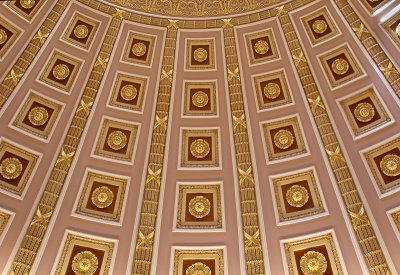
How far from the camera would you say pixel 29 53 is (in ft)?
46.1

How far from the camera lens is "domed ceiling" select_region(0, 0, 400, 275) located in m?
13.1

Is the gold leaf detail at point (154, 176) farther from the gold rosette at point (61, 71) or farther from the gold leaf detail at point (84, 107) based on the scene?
the gold rosette at point (61, 71)

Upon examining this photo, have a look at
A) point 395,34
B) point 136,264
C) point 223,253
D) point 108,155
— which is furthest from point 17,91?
point 395,34

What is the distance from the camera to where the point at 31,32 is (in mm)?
14156

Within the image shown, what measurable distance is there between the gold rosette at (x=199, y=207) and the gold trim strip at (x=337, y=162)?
3.46m

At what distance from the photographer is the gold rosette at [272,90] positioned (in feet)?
49.6

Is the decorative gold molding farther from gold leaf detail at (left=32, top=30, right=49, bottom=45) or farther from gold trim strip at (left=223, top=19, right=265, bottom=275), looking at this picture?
gold leaf detail at (left=32, top=30, right=49, bottom=45)

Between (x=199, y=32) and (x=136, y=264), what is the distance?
271 inches

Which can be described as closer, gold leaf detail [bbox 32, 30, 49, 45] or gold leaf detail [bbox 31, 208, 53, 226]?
gold leaf detail [bbox 31, 208, 53, 226]

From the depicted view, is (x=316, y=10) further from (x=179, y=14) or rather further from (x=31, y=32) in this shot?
(x=31, y=32)

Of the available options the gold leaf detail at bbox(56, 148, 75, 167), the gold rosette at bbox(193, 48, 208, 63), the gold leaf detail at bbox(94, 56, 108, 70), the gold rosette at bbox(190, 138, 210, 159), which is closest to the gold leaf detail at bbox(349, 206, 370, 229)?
the gold rosette at bbox(190, 138, 210, 159)

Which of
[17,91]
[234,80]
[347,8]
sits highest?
[347,8]

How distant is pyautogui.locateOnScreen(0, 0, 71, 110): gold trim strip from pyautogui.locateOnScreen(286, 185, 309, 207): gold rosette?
25.3 feet

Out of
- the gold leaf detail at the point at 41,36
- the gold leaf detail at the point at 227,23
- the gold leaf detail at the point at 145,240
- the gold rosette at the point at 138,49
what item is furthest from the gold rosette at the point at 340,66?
the gold leaf detail at the point at 41,36
